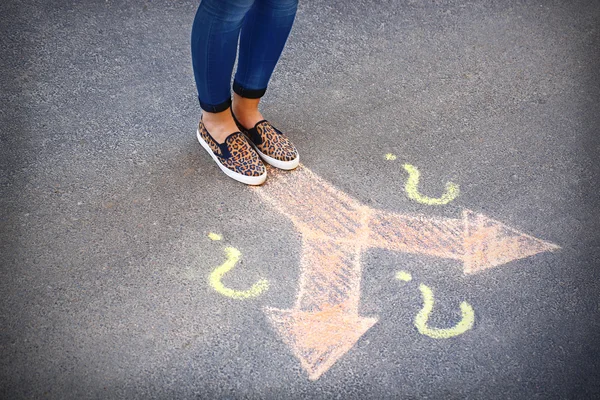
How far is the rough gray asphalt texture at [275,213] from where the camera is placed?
163 centimetres

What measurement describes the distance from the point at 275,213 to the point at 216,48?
63cm

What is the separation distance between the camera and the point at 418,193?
7.03 feet

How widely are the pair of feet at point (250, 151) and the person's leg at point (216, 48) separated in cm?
10

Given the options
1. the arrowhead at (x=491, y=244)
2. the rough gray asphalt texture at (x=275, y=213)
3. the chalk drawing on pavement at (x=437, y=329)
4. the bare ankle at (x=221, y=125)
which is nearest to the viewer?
the rough gray asphalt texture at (x=275, y=213)

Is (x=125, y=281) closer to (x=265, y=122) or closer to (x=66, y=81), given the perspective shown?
(x=265, y=122)

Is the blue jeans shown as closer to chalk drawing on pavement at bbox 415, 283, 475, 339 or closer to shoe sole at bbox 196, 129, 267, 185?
shoe sole at bbox 196, 129, 267, 185

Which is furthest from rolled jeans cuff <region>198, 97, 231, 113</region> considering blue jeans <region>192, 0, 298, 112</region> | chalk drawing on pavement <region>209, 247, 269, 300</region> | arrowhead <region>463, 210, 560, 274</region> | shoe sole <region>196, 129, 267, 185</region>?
arrowhead <region>463, 210, 560, 274</region>

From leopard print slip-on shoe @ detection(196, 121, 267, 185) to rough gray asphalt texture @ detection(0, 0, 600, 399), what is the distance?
0.21 feet

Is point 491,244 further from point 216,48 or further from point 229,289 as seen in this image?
point 216,48

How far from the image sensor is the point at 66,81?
7.93 feet

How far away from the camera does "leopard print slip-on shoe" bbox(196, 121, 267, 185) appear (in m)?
2.06

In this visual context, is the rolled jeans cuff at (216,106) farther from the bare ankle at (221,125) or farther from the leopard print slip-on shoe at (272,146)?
the leopard print slip-on shoe at (272,146)

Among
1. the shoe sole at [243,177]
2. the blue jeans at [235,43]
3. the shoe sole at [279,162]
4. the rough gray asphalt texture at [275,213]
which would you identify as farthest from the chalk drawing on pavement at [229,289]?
the blue jeans at [235,43]

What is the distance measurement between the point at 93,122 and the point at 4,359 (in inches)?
41.4
